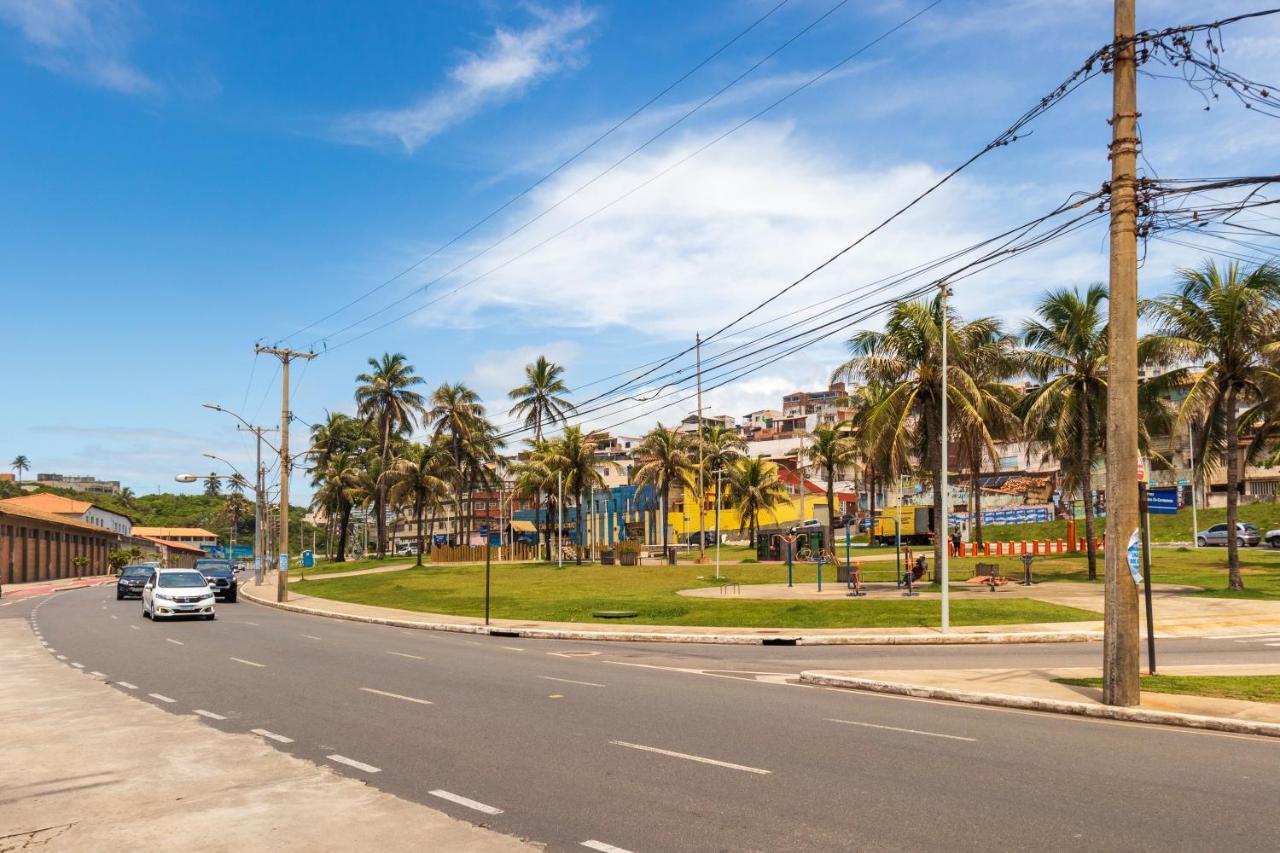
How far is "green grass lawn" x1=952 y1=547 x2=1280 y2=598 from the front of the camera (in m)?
34.2

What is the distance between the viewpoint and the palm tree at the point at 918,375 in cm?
3353

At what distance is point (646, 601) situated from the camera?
110ft

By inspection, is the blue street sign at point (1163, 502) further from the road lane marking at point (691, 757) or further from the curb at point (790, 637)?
the road lane marking at point (691, 757)

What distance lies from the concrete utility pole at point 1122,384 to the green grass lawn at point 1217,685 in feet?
4.61

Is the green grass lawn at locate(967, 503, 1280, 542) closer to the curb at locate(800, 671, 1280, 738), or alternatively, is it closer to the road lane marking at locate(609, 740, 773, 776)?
the curb at locate(800, 671, 1280, 738)

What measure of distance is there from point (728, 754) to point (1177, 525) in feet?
236

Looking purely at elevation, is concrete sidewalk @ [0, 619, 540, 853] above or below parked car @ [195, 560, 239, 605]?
above

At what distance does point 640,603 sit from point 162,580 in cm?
1541

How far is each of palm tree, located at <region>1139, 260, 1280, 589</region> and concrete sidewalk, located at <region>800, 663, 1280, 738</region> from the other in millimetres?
18871

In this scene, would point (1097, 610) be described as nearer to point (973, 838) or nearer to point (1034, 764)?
point (1034, 764)

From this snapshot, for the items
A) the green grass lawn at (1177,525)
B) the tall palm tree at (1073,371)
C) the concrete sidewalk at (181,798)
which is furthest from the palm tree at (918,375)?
the green grass lawn at (1177,525)

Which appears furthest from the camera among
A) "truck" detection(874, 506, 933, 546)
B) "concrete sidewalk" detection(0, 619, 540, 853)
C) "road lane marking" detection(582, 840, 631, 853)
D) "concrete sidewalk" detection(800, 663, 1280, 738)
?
"truck" detection(874, 506, 933, 546)

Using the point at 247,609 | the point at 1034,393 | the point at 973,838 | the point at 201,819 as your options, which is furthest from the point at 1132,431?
the point at 247,609

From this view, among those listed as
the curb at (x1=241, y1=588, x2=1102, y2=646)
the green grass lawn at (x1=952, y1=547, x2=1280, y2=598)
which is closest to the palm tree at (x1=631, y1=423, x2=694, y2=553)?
the green grass lawn at (x1=952, y1=547, x2=1280, y2=598)
